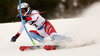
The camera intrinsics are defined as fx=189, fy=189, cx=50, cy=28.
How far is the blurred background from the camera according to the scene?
12.0 metres

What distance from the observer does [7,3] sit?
12070mm

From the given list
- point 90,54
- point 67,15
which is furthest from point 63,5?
point 90,54

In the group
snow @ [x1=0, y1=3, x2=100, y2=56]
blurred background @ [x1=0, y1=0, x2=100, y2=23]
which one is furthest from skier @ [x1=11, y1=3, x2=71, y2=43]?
blurred background @ [x1=0, y1=0, x2=100, y2=23]

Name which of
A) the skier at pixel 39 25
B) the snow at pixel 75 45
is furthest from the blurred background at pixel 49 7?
the skier at pixel 39 25

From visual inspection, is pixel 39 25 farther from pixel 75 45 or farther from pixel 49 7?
pixel 49 7

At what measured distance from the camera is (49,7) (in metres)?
12.4

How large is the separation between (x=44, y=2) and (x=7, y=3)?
95.5 inches

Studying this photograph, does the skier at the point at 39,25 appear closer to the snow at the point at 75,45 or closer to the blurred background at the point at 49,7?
the snow at the point at 75,45

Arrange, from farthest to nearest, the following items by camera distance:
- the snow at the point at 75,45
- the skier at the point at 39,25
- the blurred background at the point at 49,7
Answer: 1. the blurred background at the point at 49,7
2. the skier at the point at 39,25
3. the snow at the point at 75,45

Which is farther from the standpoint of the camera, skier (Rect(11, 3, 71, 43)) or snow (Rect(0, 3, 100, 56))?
skier (Rect(11, 3, 71, 43))

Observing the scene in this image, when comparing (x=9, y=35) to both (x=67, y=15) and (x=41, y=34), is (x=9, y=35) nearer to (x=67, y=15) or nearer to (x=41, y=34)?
(x=41, y=34)

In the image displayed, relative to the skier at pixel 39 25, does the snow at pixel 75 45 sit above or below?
below

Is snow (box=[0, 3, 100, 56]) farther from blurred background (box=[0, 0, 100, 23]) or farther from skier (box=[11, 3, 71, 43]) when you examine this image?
blurred background (box=[0, 0, 100, 23])

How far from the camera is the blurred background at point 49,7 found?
1202 cm
